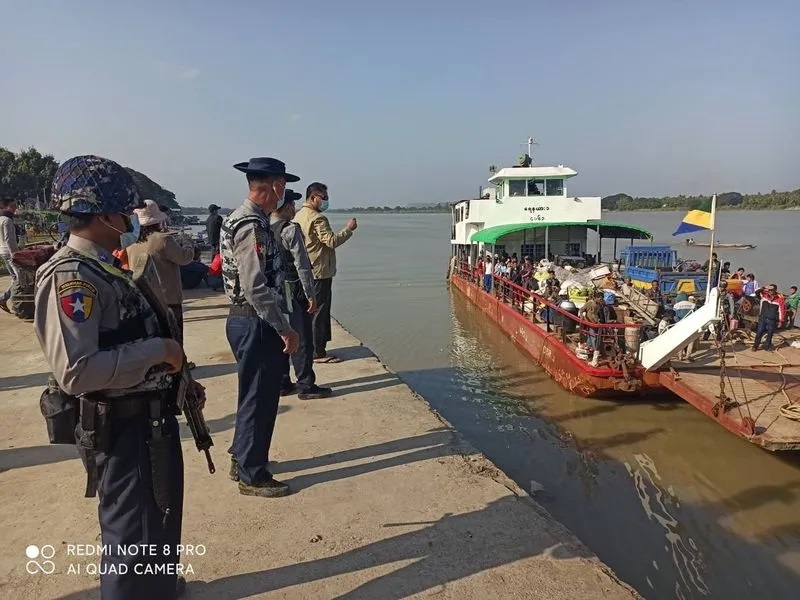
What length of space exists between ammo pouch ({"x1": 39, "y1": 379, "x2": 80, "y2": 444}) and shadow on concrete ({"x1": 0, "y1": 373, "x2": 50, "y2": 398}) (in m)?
4.41

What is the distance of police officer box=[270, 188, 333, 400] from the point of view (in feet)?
15.3

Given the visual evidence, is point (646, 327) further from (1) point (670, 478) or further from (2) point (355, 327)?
(2) point (355, 327)

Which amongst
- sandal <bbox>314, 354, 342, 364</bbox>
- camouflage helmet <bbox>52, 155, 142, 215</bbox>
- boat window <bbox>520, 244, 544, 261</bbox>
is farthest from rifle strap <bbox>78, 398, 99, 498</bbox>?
boat window <bbox>520, 244, 544, 261</bbox>

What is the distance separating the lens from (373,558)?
2779mm

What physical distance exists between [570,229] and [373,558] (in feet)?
52.3

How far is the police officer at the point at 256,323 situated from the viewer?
123 inches

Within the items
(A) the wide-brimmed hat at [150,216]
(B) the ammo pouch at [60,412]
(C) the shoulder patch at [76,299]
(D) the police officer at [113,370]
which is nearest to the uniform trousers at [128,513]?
(D) the police officer at [113,370]

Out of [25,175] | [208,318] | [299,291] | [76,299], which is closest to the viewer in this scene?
[76,299]

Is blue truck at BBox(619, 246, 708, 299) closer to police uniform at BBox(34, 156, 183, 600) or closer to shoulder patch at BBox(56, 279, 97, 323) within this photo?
police uniform at BBox(34, 156, 183, 600)

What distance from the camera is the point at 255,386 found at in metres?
3.27

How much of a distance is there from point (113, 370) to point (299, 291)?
3154 millimetres

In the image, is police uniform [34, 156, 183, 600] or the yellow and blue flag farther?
the yellow and blue flag

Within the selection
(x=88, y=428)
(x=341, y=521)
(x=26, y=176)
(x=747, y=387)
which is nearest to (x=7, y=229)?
(x=341, y=521)

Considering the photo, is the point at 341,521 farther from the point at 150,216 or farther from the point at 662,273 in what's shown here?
the point at 662,273
